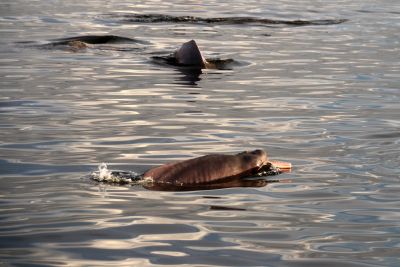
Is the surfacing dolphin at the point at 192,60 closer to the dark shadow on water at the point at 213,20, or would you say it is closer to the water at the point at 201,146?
the water at the point at 201,146

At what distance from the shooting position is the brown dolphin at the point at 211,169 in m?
7.63

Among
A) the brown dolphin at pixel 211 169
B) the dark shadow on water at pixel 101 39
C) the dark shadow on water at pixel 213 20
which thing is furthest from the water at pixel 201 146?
the dark shadow on water at pixel 213 20

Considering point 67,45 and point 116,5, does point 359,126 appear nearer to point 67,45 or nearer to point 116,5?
point 67,45

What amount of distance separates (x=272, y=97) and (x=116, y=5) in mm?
14333

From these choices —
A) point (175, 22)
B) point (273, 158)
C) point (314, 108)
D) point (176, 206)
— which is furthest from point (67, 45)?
point (176, 206)

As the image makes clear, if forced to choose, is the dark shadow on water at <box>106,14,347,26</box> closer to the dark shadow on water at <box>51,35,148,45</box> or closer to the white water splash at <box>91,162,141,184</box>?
the dark shadow on water at <box>51,35,148,45</box>

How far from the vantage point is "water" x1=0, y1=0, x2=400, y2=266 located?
6.00 metres

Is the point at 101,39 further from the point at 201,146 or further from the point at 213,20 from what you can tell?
the point at 201,146

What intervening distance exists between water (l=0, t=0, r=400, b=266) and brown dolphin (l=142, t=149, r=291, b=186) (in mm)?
261

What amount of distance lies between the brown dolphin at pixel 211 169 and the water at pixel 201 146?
261 millimetres

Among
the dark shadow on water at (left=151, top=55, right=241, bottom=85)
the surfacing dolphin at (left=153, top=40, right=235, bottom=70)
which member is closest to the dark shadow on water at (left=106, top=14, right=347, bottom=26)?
the dark shadow on water at (left=151, top=55, right=241, bottom=85)

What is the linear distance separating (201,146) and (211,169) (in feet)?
4.18

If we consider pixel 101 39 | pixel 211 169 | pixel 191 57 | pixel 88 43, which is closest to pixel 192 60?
pixel 191 57

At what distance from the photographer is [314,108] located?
11.4 m
